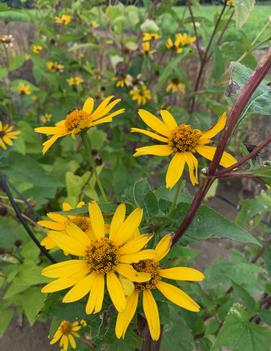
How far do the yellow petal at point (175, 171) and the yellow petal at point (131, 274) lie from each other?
4.5 inches

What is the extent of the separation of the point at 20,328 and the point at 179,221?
1.11m

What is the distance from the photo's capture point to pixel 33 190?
4.16ft

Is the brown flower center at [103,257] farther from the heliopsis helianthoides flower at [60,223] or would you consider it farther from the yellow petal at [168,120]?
the yellow petal at [168,120]

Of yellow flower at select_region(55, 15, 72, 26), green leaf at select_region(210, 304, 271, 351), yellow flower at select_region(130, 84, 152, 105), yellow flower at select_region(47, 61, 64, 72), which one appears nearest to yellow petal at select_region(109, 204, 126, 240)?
green leaf at select_region(210, 304, 271, 351)

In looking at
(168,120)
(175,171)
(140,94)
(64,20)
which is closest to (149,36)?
(140,94)

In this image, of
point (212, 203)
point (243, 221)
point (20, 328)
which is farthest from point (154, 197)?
point (212, 203)

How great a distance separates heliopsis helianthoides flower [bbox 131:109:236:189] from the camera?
1.69ft

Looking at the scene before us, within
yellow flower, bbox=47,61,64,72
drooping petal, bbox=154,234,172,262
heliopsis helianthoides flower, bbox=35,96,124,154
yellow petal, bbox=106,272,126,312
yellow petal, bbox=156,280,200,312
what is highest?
heliopsis helianthoides flower, bbox=35,96,124,154

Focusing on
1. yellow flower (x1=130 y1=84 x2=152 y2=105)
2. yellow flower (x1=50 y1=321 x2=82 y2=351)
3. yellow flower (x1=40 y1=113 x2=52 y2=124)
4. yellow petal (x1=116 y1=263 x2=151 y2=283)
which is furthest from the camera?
yellow flower (x1=40 y1=113 x2=52 y2=124)

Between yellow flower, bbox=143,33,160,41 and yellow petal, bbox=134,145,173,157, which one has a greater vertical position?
yellow petal, bbox=134,145,173,157

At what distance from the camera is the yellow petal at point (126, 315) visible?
458 millimetres

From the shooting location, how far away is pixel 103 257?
1.57ft

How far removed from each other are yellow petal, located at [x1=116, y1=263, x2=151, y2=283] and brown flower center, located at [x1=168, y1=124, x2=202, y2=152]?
185 millimetres

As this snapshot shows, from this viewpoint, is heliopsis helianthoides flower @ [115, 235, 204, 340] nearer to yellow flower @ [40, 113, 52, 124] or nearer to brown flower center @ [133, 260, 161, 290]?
brown flower center @ [133, 260, 161, 290]
